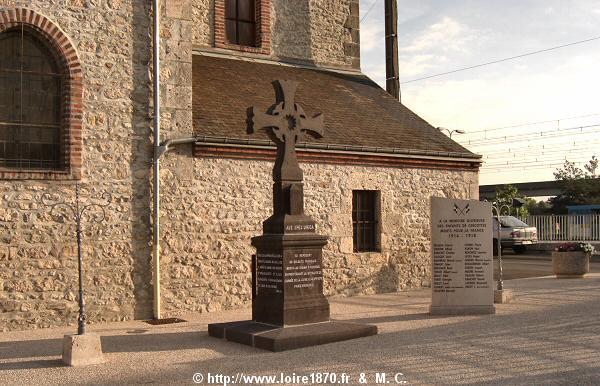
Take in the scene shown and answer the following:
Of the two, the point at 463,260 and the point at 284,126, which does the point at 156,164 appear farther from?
the point at 463,260

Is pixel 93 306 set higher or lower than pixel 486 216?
lower

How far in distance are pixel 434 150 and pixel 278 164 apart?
6594 millimetres

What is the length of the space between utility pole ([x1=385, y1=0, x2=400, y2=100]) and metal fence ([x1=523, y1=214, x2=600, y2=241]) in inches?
574

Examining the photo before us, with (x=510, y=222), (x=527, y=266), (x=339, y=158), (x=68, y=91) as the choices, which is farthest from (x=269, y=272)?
(x=510, y=222)

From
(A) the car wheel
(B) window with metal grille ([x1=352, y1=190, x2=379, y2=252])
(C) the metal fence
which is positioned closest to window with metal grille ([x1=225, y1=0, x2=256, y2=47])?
(B) window with metal grille ([x1=352, y1=190, x2=379, y2=252])

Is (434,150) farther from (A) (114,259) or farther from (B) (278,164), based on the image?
(A) (114,259)

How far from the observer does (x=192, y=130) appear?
11945 mm

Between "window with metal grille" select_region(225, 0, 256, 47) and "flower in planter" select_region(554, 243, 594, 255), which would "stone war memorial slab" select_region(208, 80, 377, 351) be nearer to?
"window with metal grille" select_region(225, 0, 256, 47)

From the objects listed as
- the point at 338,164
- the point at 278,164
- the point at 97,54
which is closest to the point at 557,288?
the point at 338,164

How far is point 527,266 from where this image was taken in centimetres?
2223

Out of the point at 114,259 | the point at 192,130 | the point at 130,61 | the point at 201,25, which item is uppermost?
the point at 201,25

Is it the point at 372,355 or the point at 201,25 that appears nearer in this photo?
the point at 372,355

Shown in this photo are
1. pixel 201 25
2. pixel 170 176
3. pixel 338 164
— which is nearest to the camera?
pixel 170 176

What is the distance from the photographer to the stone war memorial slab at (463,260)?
11.1 metres
